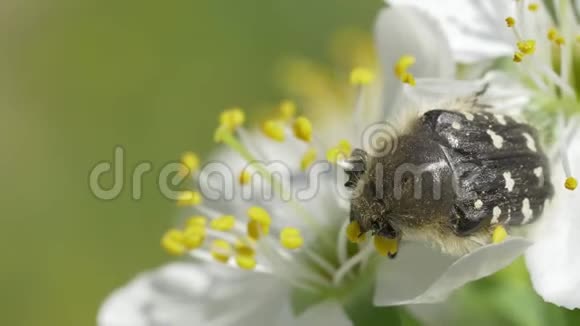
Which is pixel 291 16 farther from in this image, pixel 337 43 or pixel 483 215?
pixel 483 215

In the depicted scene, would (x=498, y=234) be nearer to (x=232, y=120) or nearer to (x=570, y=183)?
(x=570, y=183)

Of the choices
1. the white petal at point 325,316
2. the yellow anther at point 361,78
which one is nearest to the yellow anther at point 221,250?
the white petal at point 325,316

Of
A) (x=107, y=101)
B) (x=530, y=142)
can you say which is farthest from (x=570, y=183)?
(x=107, y=101)

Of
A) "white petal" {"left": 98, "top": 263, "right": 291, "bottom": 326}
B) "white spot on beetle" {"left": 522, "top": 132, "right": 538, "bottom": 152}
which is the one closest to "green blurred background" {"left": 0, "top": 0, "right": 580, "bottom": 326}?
"white petal" {"left": 98, "top": 263, "right": 291, "bottom": 326}

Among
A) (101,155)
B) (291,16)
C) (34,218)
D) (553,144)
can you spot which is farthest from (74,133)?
(553,144)

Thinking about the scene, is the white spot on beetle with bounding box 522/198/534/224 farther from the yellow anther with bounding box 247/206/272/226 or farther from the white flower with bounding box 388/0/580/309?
the yellow anther with bounding box 247/206/272/226

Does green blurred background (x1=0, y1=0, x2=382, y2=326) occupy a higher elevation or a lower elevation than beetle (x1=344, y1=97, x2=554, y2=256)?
higher

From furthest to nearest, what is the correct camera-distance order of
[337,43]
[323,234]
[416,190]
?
[337,43] < [323,234] < [416,190]
